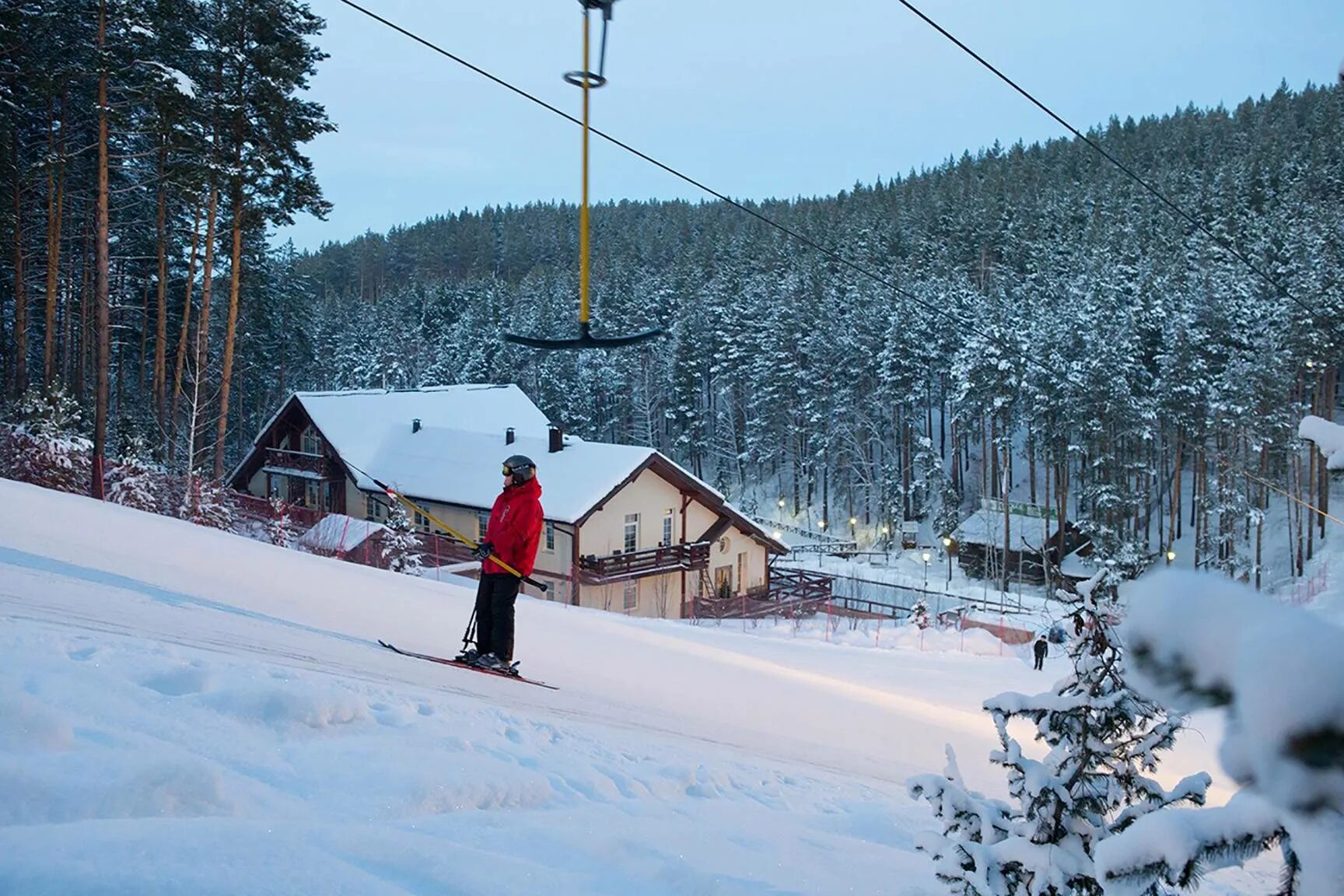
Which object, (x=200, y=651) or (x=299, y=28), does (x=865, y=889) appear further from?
(x=299, y=28)

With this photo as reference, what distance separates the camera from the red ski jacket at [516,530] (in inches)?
271

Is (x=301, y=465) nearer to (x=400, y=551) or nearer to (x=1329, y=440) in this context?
(x=400, y=551)

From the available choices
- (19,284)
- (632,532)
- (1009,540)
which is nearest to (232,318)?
(19,284)

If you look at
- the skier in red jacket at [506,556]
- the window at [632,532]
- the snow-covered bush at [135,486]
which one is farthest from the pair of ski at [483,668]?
the window at [632,532]

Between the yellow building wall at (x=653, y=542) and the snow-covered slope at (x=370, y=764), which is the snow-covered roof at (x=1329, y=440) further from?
the yellow building wall at (x=653, y=542)

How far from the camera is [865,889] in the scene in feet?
11.0

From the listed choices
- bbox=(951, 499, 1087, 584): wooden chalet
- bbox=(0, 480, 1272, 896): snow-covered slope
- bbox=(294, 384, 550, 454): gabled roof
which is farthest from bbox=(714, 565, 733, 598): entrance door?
bbox=(0, 480, 1272, 896): snow-covered slope

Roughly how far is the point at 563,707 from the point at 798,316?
5242 cm

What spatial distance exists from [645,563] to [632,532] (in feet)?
4.01

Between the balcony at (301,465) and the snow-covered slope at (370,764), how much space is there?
86.1ft

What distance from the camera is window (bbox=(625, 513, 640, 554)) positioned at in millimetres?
28500

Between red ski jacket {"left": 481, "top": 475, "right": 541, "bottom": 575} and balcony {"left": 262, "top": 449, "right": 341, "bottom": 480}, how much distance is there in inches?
1124

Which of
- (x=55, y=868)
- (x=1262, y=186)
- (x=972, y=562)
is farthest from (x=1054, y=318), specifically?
(x=55, y=868)

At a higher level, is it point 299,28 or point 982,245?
point 982,245
